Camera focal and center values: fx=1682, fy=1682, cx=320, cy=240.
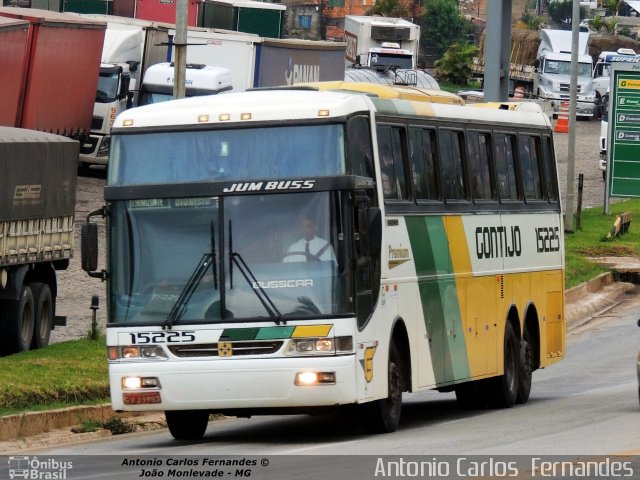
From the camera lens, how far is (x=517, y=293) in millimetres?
19594

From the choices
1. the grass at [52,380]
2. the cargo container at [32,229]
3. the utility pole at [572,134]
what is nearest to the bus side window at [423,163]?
the grass at [52,380]

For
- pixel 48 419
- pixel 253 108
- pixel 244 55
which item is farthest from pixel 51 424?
pixel 244 55

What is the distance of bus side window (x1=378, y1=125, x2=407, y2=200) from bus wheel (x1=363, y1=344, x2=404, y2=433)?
4.78 feet

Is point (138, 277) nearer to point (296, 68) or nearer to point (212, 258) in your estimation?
point (212, 258)

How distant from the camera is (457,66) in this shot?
99.5 m

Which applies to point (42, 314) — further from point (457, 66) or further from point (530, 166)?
point (457, 66)

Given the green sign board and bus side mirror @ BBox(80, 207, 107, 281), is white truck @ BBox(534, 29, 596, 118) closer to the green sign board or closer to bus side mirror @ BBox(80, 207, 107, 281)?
the green sign board

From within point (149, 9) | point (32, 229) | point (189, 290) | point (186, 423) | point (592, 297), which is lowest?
point (592, 297)

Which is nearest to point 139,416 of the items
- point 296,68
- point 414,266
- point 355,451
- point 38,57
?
point 414,266

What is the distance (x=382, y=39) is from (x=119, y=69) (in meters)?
38.4

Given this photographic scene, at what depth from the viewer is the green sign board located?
44438 millimetres

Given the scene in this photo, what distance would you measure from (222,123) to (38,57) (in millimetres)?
26848

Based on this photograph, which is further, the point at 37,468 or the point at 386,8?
the point at 386,8
